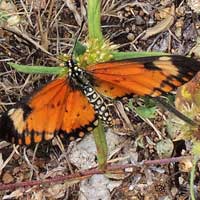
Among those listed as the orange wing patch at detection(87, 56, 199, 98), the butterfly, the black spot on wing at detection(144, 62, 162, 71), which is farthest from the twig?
the black spot on wing at detection(144, 62, 162, 71)

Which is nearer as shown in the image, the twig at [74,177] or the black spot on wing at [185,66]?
the black spot on wing at [185,66]

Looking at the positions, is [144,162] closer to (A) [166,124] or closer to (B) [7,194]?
(A) [166,124]

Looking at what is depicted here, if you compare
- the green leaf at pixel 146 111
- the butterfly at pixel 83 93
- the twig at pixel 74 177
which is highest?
the butterfly at pixel 83 93

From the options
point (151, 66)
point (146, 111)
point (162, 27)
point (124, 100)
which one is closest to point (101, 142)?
point (146, 111)

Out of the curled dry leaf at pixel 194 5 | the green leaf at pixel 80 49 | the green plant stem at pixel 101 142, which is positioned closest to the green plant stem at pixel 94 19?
the green leaf at pixel 80 49

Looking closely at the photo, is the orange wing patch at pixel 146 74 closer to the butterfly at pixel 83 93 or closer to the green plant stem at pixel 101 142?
the butterfly at pixel 83 93

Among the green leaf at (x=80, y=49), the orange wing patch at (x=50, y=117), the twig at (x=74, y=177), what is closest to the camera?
the orange wing patch at (x=50, y=117)

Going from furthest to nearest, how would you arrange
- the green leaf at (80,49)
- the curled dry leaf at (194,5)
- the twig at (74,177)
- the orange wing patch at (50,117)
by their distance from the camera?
1. the curled dry leaf at (194,5)
2. the twig at (74,177)
3. the green leaf at (80,49)
4. the orange wing patch at (50,117)

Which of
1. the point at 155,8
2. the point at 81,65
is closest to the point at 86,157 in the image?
the point at 81,65

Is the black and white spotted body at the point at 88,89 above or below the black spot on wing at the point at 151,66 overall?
below
